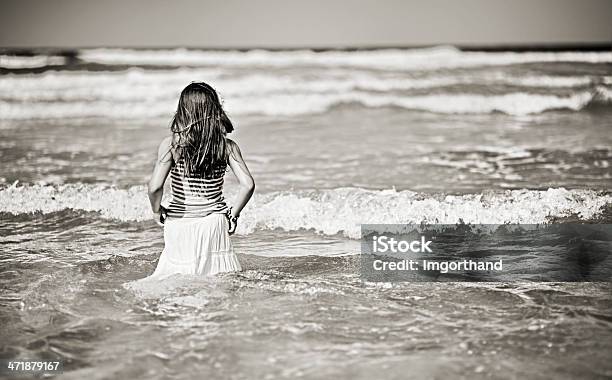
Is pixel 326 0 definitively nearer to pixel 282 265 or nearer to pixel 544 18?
pixel 544 18

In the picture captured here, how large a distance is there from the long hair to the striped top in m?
0.05

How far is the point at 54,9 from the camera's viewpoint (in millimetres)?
10711

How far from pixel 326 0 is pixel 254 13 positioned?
1.40 m

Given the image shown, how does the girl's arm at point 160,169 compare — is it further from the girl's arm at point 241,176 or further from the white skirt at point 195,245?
the girl's arm at point 241,176

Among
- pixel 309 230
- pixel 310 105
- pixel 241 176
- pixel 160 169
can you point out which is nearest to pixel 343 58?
pixel 310 105

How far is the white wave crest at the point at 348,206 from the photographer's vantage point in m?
5.20

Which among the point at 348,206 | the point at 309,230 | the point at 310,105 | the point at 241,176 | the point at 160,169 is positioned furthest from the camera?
the point at 310,105

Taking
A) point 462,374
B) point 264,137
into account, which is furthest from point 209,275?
point 264,137

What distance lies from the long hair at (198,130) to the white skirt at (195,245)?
268 millimetres

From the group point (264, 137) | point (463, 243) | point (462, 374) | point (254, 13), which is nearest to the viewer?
point (462, 374)

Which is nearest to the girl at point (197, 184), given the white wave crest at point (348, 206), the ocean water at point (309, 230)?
the ocean water at point (309, 230)

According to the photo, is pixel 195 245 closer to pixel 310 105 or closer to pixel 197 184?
pixel 197 184

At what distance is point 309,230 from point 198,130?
6.53 feet

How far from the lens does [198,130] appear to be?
3.21m
